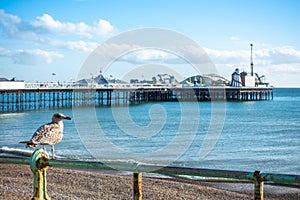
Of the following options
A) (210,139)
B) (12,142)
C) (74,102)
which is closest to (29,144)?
(12,142)

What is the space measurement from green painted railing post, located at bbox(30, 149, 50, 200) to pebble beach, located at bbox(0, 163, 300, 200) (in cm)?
451

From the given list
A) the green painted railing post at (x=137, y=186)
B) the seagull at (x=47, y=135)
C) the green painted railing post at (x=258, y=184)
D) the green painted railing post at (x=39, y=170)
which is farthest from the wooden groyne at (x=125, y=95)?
the green painted railing post at (x=258, y=184)

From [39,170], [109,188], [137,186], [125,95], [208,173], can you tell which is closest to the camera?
[208,173]

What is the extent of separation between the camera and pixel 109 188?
1022 centimetres

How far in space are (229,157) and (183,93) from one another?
6323 cm

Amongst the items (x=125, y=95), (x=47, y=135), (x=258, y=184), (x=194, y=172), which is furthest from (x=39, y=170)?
(x=125, y=95)

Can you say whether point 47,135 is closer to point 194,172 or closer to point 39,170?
point 39,170

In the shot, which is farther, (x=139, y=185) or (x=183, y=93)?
(x=183, y=93)

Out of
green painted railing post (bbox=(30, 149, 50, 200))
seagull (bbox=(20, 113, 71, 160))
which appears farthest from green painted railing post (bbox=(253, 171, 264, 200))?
seagull (bbox=(20, 113, 71, 160))

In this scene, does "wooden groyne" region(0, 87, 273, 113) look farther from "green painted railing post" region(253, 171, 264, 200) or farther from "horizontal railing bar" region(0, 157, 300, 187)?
"green painted railing post" region(253, 171, 264, 200)

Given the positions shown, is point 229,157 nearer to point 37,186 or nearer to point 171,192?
point 171,192

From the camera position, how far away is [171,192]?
10.2 m

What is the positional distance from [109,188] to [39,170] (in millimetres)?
6835

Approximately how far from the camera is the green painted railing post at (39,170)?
3.50 metres
